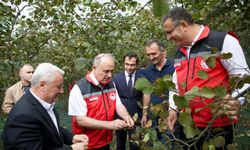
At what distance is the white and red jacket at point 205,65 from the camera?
2.33 meters

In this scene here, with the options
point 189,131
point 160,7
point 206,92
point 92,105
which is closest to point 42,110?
point 92,105

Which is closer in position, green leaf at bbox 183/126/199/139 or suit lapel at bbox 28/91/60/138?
green leaf at bbox 183/126/199/139

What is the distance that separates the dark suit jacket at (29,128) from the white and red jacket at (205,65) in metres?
0.89

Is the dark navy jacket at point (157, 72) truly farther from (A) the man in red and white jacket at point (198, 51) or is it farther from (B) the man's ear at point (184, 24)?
(B) the man's ear at point (184, 24)

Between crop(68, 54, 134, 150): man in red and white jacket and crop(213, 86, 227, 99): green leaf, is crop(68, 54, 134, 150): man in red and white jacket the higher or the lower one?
the lower one

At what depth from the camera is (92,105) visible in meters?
3.35

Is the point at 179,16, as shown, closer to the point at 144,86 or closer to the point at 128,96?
the point at 144,86

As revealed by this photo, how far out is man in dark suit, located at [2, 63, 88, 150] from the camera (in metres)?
2.27

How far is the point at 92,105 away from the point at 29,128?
1108mm

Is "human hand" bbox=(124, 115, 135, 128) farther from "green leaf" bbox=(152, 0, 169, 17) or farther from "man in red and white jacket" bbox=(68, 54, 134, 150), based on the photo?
"green leaf" bbox=(152, 0, 169, 17)

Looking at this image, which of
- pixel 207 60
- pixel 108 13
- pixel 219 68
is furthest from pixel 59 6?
pixel 207 60

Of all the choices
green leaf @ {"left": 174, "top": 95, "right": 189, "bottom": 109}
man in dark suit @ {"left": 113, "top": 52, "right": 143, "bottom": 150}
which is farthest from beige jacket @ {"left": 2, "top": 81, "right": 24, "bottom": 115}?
green leaf @ {"left": 174, "top": 95, "right": 189, "bottom": 109}

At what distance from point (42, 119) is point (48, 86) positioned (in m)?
0.26

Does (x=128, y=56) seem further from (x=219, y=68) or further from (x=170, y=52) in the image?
(x=170, y=52)
